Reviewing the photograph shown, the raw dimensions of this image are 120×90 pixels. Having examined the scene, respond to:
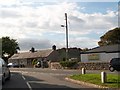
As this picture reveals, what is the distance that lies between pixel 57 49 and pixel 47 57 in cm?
553

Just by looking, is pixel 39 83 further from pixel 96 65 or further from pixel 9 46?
pixel 9 46

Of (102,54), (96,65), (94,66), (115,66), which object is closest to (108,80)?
(115,66)

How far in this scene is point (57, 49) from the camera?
9544 cm

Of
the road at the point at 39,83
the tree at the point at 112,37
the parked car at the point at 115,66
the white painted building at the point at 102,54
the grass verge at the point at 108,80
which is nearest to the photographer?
the grass verge at the point at 108,80

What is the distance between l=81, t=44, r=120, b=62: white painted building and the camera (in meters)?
58.3

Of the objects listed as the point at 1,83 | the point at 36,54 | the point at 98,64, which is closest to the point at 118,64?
the point at 98,64

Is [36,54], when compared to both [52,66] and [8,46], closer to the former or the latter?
[8,46]

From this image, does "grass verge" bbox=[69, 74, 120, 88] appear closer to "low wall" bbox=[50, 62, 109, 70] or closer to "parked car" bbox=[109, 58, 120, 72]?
"parked car" bbox=[109, 58, 120, 72]

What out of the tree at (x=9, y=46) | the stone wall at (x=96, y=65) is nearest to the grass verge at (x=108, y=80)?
the stone wall at (x=96, y=65)

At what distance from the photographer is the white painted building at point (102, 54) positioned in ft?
191

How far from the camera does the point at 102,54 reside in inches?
2370

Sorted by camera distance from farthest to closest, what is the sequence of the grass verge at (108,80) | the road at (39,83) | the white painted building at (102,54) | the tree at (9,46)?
the tree at (9,46) → the white painted building at (102,54) → the road at (39,83) → the grass verge at (108,80)

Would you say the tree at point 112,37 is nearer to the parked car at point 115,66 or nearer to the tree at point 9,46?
the tree at point 9,46

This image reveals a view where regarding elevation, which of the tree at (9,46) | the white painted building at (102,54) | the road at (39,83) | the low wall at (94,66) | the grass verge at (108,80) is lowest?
the road at (39,83)
